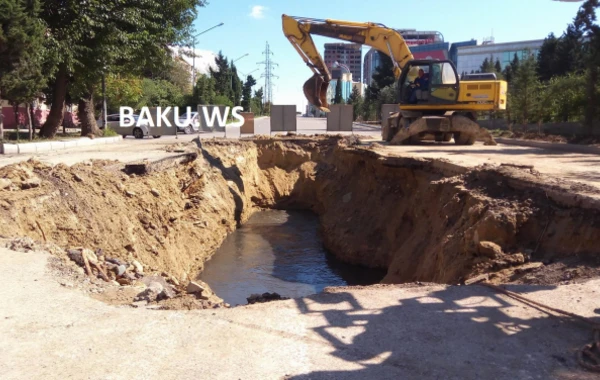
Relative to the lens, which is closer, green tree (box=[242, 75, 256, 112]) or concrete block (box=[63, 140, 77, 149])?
concrete block (box=[63, 140, 77, 149])

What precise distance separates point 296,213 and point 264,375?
17.9 metres

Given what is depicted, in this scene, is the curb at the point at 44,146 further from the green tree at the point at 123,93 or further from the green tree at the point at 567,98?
the green tree at the point at 567,98

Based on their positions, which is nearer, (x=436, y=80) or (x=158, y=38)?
(x=436, y=80)

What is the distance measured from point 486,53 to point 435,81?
78163 millimetres

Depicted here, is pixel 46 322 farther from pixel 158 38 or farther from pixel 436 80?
pixel 158 38

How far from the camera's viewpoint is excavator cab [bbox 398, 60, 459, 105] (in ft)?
60.6

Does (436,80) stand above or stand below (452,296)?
above

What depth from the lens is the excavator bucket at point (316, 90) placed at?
17.8 meters

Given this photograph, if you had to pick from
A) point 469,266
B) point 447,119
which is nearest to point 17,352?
point 469,266

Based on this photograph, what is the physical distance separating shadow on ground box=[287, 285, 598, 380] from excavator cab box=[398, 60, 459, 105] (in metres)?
13.8

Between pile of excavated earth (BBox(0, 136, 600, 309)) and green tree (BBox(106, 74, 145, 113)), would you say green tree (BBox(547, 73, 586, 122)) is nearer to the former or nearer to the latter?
pile of excavated earth (BBox(0, 136, 600, 309))

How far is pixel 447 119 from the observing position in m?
18.7

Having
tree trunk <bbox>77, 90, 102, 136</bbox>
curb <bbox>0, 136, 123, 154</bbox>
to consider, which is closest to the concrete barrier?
curb <bbox>0, 136, 123, 154</bbox>

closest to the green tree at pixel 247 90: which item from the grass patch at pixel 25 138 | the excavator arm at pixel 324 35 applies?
the grass patch at pixel 25 138
